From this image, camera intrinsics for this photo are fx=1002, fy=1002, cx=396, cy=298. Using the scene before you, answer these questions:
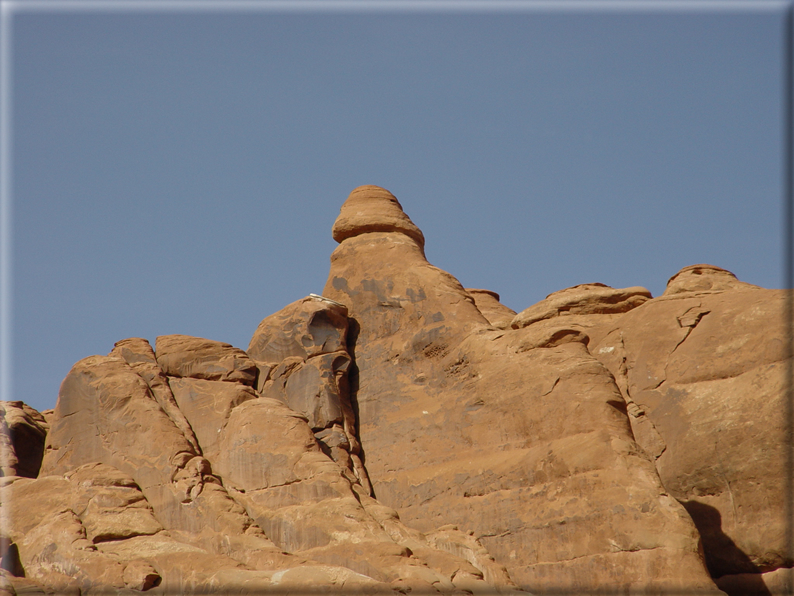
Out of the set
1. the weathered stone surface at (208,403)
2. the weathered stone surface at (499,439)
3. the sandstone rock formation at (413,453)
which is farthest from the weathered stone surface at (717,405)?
the weathered stone surface at (208,403)

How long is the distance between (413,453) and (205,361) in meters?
6.37

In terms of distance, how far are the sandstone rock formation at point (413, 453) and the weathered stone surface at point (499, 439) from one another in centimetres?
5

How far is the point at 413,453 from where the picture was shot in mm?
24797

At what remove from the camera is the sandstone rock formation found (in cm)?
1997

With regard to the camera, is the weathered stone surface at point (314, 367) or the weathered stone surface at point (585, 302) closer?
the weathered stone surface at point (314, 367)

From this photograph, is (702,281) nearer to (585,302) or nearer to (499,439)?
(585,302)

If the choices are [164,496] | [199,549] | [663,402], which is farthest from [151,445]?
[663,402]

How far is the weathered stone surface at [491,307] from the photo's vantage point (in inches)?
1416

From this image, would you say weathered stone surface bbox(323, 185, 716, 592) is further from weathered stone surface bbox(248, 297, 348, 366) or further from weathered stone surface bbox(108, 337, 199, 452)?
weathered stone surface bbox(108, 337, 199, 452)

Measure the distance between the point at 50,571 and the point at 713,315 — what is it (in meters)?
16.7

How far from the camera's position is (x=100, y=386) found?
25.8 metres

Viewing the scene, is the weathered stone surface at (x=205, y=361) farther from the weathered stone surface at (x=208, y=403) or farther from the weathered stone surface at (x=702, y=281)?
the weathered stone surface at (x=702, y=281)

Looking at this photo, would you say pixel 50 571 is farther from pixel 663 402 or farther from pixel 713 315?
pixel 713 315

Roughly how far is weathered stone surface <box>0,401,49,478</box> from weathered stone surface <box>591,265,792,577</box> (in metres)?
15.9
